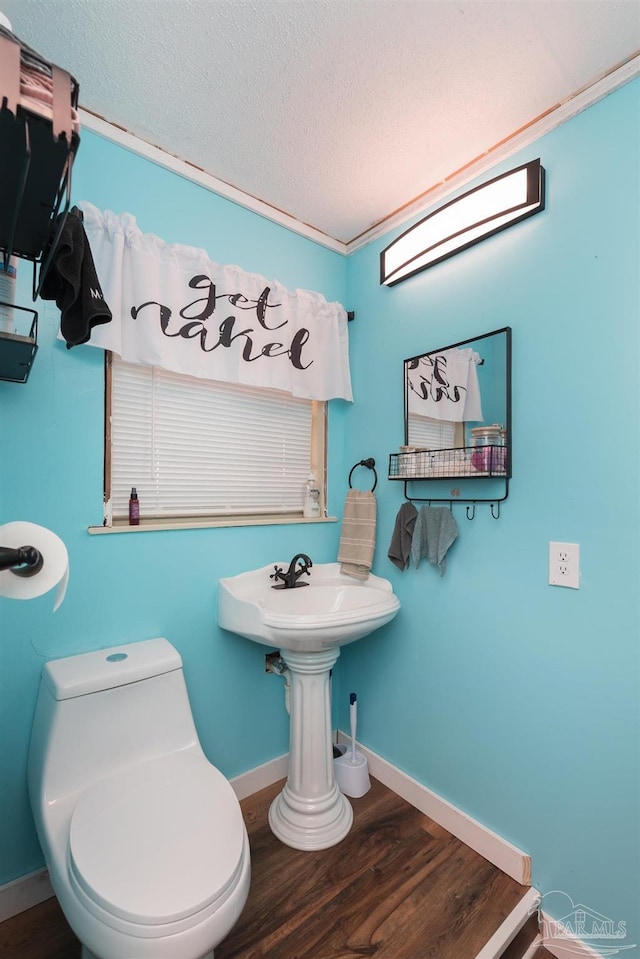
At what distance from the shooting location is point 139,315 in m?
1.54

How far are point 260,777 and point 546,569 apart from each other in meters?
1.49

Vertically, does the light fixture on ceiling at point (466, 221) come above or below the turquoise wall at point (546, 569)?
above

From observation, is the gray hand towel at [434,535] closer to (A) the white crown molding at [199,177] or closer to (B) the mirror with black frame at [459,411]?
(B) the mirror with black frame at [459,411]

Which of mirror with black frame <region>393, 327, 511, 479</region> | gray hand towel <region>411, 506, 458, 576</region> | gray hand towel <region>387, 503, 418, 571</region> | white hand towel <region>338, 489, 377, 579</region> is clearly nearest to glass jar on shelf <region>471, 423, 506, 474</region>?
mirror with black frame <region>393, 327, 511, 479</region>

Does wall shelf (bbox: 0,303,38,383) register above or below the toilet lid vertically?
above

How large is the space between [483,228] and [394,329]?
21.1 inches

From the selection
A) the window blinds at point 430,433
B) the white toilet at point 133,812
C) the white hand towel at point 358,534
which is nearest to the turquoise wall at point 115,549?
the white toilet at point 133,812

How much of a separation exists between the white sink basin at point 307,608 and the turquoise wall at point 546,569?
0.87 ft

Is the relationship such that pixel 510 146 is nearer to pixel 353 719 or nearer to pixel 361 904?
pixel 353 719

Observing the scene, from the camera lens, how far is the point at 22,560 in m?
0.77

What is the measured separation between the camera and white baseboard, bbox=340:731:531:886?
1432 millimetres

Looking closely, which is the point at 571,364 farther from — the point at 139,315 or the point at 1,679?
the point at 1,679

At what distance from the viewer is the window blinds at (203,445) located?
160 centimetres

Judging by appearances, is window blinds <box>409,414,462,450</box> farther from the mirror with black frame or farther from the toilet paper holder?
the toilet paper holder
